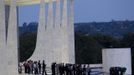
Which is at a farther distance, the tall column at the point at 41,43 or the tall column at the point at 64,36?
the tall column at the point at 41,43

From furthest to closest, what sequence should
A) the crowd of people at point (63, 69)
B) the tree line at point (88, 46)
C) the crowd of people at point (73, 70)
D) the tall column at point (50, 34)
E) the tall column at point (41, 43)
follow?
the tree line at point (88, 46), the tall column at point (41, 43), the tall column at point (50, 34), the crowd of people at point (63, 69), the crowd of people at point (73, 70)

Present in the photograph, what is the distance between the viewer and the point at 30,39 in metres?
122

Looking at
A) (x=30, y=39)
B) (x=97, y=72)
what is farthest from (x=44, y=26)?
(x=30, y=39)

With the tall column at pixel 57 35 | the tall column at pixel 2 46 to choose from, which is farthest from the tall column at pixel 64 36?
the tall column at pixel 2 46

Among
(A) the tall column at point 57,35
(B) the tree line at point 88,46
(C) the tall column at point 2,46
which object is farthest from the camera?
(B) the tree line at point 88,46

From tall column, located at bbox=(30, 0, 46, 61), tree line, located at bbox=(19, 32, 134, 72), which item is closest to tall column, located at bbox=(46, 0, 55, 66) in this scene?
tall column, located at bbox=(30, 0, 46, 61)

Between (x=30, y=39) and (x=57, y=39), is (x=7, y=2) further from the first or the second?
(x=30, y=39)

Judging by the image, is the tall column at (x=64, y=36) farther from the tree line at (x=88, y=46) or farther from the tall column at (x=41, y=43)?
the tree line at (x=88, y=46)

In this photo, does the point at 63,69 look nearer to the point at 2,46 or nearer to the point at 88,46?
the point at 2,46

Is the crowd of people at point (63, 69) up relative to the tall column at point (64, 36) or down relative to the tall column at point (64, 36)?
down

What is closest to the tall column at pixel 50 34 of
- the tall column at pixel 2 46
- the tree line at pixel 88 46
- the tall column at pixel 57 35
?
the tall column at pixel 57 35

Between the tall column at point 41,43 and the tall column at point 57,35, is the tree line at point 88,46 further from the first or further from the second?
the tall column at point 57,35

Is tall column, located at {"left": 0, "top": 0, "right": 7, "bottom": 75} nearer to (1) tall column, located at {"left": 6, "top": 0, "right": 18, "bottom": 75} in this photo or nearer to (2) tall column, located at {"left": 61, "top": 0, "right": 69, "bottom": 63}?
(1) tall column, located at {"left": 6, "top": 0, "right": 18, "bottom": 75}

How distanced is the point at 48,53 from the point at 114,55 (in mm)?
13548
